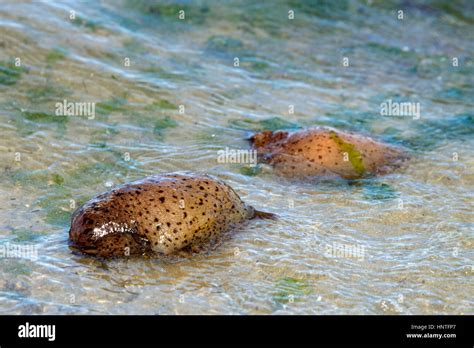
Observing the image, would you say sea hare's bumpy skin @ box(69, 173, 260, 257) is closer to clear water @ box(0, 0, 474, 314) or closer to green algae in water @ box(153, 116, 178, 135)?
clear water @ box(0, 0, 474, 314)

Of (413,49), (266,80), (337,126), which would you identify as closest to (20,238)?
(337,126)

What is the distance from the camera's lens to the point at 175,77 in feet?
33.7

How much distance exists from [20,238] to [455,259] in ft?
11.6

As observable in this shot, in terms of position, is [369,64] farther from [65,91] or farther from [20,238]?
[20,238]

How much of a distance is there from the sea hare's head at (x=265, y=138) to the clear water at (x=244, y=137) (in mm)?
255

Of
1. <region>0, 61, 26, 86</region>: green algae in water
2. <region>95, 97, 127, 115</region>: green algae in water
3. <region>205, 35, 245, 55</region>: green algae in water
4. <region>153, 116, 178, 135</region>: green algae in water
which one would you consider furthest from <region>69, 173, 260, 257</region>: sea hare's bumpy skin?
<region>205, 35, 245, 55</region>: green algae in water

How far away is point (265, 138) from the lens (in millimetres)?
8578

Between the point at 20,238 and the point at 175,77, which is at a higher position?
the point at 175,77

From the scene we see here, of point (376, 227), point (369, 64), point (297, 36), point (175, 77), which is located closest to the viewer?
point (376, 227)

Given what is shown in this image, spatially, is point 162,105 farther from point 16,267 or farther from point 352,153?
point 16,267

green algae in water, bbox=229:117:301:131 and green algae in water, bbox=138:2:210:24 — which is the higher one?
green algae in water, bbox=138:2:210:24

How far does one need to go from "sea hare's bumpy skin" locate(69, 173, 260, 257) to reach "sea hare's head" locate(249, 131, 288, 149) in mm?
2029

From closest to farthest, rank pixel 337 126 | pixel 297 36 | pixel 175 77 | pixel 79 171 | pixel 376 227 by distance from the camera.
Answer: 1. pixel 376 227
2. pixel 79 171
3. pixel 337 126
4. pixel 175 77
5. pixel 297 36

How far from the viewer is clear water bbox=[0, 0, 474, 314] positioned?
5.71 m
